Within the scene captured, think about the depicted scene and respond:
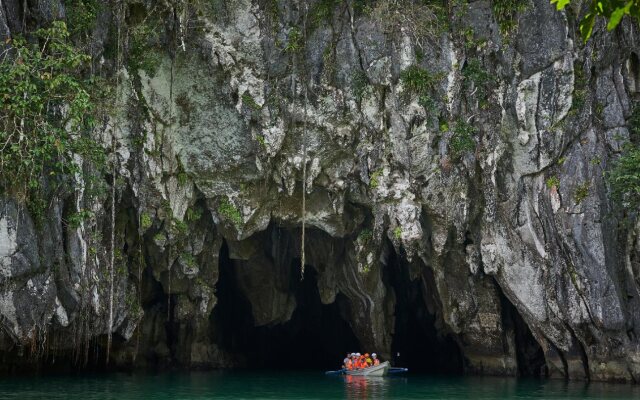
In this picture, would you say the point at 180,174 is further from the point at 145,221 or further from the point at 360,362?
Answer: the point at 360,362

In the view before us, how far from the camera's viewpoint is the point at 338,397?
17781 millimetres

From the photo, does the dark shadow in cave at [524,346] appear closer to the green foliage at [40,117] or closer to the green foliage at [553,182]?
the green foliage at [553,182]

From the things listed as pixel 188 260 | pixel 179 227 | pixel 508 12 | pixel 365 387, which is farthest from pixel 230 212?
pixel 508 12

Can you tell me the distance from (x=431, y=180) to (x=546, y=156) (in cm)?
299

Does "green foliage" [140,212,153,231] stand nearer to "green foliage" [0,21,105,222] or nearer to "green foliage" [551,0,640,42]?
"green foliage" [0,21,105,222]

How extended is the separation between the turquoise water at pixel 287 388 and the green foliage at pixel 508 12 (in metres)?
9.13

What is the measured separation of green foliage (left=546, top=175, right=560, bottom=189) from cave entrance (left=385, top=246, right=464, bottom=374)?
271 inches

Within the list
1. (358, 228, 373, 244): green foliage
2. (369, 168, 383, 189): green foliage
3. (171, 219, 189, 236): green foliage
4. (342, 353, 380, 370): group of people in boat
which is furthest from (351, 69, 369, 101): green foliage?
(342, 353, 380, 370): group of people in boat

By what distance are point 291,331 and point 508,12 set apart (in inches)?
611

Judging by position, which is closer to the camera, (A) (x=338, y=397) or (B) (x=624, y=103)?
(A) (x=338, y=397)

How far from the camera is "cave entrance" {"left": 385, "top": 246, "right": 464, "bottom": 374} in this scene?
2692cm

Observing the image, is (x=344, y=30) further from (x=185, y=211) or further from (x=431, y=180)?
(x=185, y=211)

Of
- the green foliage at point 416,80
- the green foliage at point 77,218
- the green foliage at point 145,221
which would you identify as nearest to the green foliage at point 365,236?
the green foliage at point 416,80

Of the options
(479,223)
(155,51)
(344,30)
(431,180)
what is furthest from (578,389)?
(155,51)
